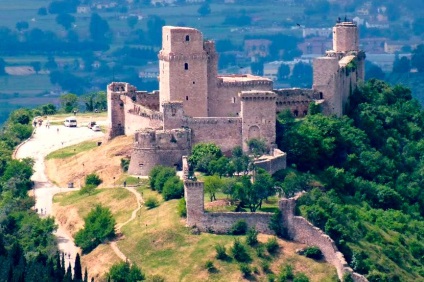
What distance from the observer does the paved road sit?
253ft

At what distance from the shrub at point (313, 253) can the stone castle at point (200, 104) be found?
244 inches

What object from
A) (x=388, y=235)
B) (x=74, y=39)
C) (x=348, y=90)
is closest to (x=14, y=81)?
(x=74, y=39)

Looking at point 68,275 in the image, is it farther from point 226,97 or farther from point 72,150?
point 72,150

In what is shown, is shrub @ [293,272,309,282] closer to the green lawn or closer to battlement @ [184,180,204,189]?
battlement @ [184,180,204,189]

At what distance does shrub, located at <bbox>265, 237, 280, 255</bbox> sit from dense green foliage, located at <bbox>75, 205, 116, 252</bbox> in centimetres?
615

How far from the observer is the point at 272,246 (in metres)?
69.2

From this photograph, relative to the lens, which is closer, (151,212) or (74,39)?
(151,212)

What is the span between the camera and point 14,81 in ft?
552

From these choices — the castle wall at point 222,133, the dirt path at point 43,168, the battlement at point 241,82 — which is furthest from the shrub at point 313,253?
the battlement at point 241,82

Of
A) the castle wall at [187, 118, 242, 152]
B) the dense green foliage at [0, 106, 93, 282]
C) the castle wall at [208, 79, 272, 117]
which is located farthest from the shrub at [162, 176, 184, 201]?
the castle wall at [208, 79, 272, 117]

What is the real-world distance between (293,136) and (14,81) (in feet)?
303

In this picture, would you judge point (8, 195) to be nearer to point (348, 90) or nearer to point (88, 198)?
point (88, 198)

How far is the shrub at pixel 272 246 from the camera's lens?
69.1 m

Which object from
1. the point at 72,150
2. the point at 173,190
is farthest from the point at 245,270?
the point at 72,150
